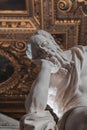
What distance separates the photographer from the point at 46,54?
8.13 feet

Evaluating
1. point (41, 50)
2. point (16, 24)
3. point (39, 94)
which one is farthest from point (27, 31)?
point (39, 94)

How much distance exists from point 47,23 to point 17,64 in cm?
104

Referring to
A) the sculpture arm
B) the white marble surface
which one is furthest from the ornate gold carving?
the sculpture arm

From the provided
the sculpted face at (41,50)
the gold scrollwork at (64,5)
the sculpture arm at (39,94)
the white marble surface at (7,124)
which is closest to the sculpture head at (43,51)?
the sculpted face at (41,50)

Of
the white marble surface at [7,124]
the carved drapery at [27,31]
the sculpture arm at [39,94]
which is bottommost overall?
the white marble surface at [7,124]

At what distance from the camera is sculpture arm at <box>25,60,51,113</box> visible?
2146 mm

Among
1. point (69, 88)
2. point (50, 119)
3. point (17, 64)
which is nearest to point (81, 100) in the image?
point (69, 88)

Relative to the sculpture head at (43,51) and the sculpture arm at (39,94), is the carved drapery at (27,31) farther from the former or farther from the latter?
the sculpture arm at (39,94)

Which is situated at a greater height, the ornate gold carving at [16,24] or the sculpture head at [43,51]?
the sculpture head at [43,51]

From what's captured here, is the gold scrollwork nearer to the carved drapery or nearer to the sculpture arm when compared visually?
the carved drapery

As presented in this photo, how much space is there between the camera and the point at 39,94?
7.14 feet

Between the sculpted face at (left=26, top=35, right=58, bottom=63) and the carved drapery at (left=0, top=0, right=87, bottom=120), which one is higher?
the sculpted face at (left=26, top=35, right=58, bottom=63)

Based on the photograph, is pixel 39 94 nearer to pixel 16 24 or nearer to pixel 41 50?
pixel 41 50

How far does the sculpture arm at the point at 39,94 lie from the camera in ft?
7.04
